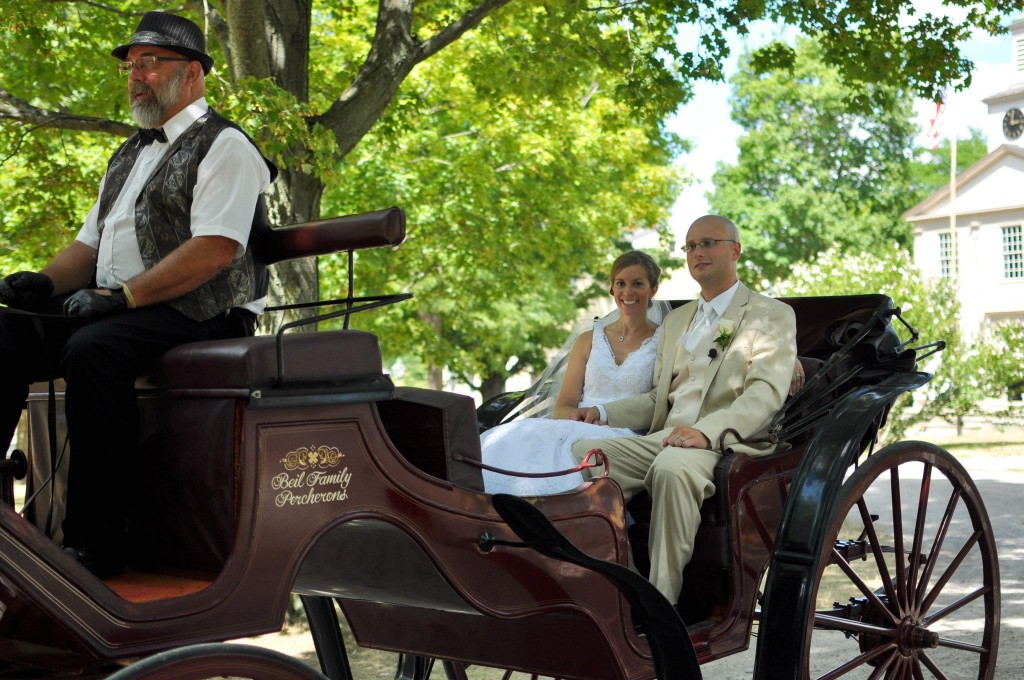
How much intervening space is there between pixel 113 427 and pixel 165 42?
104 cm

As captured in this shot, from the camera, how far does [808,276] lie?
23.5 metres

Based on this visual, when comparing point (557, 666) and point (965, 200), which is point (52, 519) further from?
point (965, 200)

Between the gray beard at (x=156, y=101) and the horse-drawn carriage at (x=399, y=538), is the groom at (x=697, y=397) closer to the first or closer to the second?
the horse-drawn carriage at (x=399, y=538)

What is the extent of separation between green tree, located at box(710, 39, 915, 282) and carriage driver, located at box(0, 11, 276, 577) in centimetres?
3769

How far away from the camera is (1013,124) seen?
130 ft

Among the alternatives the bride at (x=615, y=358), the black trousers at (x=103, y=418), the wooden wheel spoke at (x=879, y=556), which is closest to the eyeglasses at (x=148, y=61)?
the black trousers at (x=103, y=418)

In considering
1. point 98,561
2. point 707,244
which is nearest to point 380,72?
point 707,244

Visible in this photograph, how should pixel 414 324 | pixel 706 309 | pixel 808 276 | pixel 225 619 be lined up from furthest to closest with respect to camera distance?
1. pixel 808 276
2. pixel 414 324
3. pixel 706 309
4. pixel 225 619

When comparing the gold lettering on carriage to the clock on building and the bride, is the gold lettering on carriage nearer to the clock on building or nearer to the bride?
the bride

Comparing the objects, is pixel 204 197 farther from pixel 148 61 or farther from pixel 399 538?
pixel 399 538

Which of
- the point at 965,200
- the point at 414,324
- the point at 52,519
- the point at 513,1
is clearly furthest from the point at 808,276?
the point at 52,519

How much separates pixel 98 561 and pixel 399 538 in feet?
2.48

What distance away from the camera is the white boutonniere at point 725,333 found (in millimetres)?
4406

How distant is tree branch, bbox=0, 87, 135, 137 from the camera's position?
7.31 m
